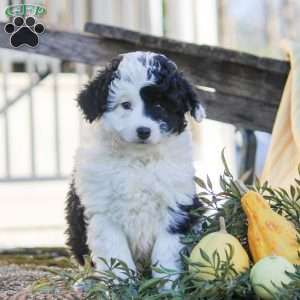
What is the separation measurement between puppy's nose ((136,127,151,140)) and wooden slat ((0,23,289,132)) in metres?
1.78

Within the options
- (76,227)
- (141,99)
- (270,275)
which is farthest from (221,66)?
(270,275)

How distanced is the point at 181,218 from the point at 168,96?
1.55 feet

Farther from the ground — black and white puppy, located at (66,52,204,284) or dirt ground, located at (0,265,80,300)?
black and white puppy, located at (66,52,204,284)

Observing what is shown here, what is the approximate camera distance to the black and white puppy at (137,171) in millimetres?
3426

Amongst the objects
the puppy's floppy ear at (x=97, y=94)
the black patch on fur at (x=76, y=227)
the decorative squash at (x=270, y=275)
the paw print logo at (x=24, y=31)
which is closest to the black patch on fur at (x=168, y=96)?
the puppy's floppy ear at (x=97, y=94)

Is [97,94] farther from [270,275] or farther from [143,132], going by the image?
[270,275]

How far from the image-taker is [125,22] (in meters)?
7.77

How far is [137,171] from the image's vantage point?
3504mm

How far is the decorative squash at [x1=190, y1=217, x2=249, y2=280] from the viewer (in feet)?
10.6

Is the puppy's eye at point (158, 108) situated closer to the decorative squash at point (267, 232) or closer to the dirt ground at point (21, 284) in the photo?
the decorative squash at point (267, 232)

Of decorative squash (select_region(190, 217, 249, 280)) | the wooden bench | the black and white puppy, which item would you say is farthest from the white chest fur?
the wooden bench

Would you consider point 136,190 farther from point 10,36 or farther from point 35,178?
point 35,178

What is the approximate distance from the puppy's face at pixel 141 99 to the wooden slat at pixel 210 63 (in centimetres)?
158

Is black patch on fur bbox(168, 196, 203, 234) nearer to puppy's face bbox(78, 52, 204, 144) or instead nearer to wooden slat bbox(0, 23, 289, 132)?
puppy's face bbox(78, 52, 204, 144)
